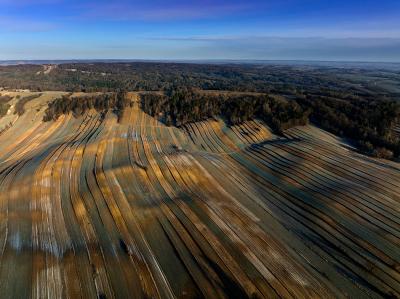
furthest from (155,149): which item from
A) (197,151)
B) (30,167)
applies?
(30,167)

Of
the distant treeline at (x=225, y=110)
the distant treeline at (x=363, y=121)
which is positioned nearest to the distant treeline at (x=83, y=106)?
the distant treeline at (x=225, y=110)

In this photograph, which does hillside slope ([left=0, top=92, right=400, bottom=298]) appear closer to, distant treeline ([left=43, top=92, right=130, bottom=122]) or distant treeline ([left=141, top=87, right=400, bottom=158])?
distant treeline ([left=141, top=87, right=400, bottom=158])

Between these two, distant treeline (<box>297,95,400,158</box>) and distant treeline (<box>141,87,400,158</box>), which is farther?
distant treeline (<box>141,87,400,158</box>)

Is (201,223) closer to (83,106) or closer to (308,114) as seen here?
(308,114)

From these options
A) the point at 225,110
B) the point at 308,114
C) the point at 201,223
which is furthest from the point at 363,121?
the point at 201,223

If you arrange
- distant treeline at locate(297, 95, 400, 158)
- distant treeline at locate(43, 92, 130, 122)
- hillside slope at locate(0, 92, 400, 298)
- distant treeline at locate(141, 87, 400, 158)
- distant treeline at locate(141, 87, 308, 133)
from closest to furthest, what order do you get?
hillside slope at locate(0, 92, 400, 298), distant treeline at locate(297, 95, 400, 158), distant treeline at locate(141, 87, 400, 158), distant treeline at locate(141, 87, 308, 133), distant treeline at locate(43, 92, 130, 122)

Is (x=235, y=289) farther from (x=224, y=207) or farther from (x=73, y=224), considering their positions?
(x=73, y=224)

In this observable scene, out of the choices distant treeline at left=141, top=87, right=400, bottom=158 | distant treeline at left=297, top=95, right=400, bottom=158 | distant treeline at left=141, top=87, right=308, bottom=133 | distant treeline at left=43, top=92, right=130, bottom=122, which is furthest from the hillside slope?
distant treeline at left=43, top=92, right=130, bottom=122
